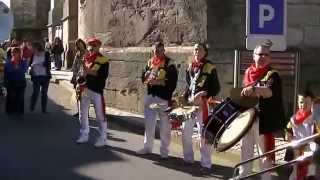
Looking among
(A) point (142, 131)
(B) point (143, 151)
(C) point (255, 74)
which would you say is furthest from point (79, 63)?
(C) point (255, 74)

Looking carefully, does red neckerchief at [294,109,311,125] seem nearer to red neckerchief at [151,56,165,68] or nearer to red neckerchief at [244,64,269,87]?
red neckerchief at [244,64,269,87]

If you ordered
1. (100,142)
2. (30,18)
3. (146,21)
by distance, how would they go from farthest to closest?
(30,18) → (146,21) → (100,142)

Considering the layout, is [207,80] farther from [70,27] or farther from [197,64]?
[70,27]

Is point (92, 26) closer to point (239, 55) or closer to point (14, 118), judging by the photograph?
point (14, 118)

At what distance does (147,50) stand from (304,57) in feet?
13.3

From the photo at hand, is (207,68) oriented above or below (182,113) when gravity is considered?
above

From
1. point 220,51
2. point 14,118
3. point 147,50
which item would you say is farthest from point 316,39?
point 14,118

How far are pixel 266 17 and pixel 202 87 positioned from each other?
1.88 m

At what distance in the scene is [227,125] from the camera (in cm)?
727

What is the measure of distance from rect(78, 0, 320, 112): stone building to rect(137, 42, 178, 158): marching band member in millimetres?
2320

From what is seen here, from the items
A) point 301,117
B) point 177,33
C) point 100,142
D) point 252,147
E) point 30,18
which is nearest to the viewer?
point 301,117

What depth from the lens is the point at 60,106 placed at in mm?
17688

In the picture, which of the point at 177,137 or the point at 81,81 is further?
the point at 177,137

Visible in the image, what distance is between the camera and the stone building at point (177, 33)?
1220cm
